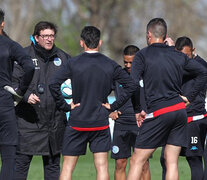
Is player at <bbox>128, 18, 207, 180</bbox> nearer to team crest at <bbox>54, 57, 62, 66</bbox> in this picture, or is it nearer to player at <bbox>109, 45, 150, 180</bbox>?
team crest at <bbox>54, 57, 62, 66</bbox>

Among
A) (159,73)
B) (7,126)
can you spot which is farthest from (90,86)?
(7,126)

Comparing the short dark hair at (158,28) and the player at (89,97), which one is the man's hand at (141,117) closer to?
the player at (89,97)

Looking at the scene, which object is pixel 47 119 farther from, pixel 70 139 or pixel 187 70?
pixel 187 70

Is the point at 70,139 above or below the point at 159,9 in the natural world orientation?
below

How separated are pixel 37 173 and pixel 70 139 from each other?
12.8 ft

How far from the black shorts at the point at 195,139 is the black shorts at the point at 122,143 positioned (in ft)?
2.69

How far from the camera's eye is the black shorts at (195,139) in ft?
29.0

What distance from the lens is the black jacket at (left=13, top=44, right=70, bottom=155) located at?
830 centimetres

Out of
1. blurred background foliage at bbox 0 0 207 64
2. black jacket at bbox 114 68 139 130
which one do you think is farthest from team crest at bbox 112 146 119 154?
blurred background foliage at bbox 0 0 207 64

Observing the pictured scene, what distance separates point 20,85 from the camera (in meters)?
7.69

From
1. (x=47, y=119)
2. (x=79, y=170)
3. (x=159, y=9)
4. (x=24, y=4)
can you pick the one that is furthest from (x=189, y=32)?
(x=47, y=119)

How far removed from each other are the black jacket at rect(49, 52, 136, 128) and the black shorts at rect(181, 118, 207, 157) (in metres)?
1.67

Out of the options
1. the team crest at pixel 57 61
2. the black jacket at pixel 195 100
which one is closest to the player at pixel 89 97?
the team crest at pixel 57 61

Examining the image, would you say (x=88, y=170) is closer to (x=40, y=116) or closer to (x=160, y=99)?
(x=40, y=116)
